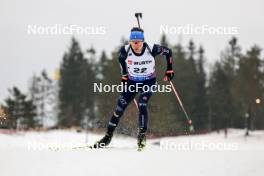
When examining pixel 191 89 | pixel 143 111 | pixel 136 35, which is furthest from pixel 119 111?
pixel 191 89

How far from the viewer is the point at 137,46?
11734mm

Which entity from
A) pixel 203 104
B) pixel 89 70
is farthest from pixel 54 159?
pixel 89 70

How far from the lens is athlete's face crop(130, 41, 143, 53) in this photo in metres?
11.7

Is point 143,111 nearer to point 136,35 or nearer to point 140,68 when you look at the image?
point 140,68

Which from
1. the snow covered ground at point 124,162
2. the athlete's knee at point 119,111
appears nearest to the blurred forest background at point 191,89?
the snow covered ground at point 124,162

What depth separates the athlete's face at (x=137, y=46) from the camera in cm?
1167

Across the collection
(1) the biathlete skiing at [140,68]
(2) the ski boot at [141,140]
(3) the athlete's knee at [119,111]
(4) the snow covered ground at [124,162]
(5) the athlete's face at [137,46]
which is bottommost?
(4) the snow covered ground at [124,162]

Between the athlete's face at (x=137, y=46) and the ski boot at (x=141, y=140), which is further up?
the athlete's face at (x=137, y=46)

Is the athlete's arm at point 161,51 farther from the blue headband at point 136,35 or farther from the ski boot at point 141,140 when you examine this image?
the ski boot at point 141,140

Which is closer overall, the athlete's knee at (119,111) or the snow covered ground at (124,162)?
the athlete's knee at (119,111)

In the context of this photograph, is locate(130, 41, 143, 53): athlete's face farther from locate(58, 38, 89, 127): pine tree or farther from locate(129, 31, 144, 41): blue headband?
locate(58, 38, 89, 127): pine tree

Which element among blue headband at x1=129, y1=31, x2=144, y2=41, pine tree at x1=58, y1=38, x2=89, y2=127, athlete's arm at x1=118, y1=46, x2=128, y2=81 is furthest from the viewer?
pine tree at x1=58, y1=38, x2=89, y2=127

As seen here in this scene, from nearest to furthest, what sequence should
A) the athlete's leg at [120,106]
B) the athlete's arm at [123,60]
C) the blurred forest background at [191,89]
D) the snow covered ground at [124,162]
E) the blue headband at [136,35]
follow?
the blue headband at [136,35] < the athlete's arm at [123,60] < the athlete's leg at [120,106] < the snow covered ground at [124,162] < the blurred forest background at [191,89]

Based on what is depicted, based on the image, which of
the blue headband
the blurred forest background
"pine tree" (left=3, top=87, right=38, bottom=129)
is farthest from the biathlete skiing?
the blurred forest background
